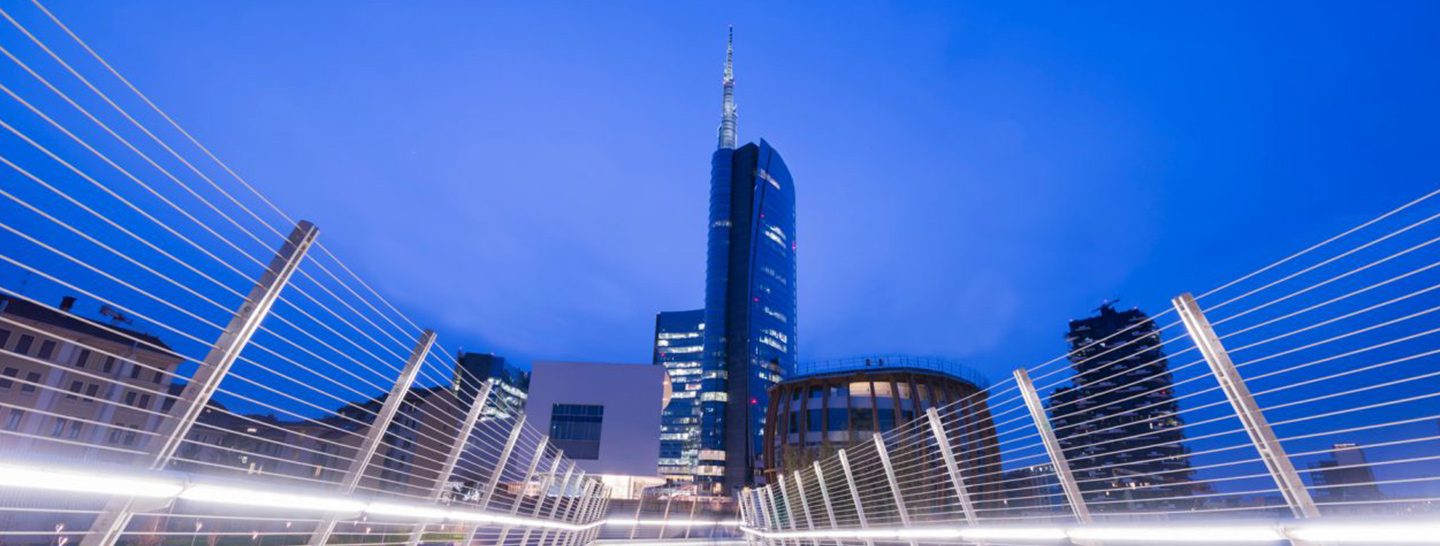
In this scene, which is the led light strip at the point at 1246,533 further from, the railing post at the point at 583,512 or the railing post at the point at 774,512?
the railing post at the point at 583,512

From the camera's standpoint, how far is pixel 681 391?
12212cm

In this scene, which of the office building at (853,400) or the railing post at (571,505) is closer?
the railing post at (571,505)

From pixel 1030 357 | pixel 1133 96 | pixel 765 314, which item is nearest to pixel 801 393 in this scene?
pixel 765 314

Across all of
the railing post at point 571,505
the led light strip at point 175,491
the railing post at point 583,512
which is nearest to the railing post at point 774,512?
the railing post at point 583,512

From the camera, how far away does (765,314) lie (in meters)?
95.6

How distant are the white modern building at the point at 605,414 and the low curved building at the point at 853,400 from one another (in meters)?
8.34

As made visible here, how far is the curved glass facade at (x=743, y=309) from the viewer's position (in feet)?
295

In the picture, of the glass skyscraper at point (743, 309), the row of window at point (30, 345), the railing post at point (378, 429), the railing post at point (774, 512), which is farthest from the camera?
the glass skyscraper at point (743, 309)

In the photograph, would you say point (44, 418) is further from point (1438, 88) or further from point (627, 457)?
point (1438, 88)

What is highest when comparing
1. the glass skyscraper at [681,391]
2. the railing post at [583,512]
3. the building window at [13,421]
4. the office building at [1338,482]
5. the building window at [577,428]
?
the glass skyscraper at [681,391]

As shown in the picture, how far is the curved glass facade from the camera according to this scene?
89812 millimetres

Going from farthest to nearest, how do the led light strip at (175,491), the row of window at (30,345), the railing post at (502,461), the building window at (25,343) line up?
the building window at (25,343)
the row of window at (30,345)
the railing post at (502,461)
the led light strip at (175,491)

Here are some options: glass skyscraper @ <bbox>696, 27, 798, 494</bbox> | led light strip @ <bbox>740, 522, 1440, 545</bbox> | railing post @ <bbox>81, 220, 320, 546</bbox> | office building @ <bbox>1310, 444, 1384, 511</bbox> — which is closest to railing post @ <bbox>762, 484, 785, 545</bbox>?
office building @ <bbox>1310, 444, 1384, 511</bbox>

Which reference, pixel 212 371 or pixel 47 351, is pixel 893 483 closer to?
pixel 212 371
